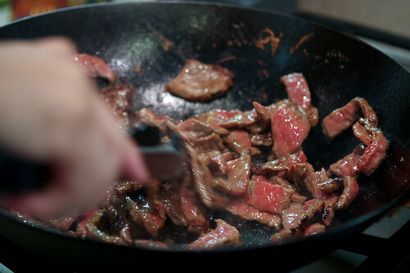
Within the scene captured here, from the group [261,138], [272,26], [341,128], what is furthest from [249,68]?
[341,128]

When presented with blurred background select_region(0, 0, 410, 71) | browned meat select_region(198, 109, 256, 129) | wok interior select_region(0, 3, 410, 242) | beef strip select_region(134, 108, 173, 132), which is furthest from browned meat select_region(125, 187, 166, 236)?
blurred background select_region(0, 0, 410, 71)

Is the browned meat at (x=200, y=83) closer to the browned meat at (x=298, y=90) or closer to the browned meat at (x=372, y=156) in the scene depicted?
the browned meat at (x=298, y=90)

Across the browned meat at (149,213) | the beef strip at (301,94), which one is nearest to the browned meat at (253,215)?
the browned meat at (149,213)

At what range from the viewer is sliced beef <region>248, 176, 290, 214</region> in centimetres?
150

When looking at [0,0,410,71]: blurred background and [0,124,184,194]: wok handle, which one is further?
[0,0,410,71]: blurred background

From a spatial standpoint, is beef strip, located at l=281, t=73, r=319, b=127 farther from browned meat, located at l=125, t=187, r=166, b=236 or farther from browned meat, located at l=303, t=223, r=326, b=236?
browned meat, located at l=125, t=187, r=166, b=236

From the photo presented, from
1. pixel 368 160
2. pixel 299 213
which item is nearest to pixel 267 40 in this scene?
pixel 368 160

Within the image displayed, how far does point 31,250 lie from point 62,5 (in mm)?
1831

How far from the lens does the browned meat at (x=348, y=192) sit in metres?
1.43

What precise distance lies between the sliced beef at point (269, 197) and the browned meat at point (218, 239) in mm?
201

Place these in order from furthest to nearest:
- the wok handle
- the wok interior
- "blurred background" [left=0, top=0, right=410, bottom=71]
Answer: "blurred background" [left=0, top=0, right=410, bottom=71] < the wok interior < the wok handle

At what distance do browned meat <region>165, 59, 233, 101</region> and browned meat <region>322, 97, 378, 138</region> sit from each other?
441 millimetres

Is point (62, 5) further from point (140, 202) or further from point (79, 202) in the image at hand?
point (79, 202)

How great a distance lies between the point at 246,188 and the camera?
1.55 meters
